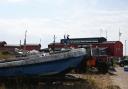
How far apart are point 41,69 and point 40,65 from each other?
9.5 inches

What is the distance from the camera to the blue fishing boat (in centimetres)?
1669

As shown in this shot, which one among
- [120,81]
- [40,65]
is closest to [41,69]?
[40,65]

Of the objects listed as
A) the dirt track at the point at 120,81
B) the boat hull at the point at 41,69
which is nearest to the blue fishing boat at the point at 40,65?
the boat hull at the point at 41,69

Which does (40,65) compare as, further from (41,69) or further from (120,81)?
(120,81)

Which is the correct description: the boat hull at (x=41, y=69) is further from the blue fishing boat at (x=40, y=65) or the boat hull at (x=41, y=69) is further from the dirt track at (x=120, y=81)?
the dirt track at (x=120, y=81)

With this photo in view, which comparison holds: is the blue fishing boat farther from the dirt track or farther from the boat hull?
the dirt track

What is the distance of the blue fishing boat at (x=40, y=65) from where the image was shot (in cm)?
1669

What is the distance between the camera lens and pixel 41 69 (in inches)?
664

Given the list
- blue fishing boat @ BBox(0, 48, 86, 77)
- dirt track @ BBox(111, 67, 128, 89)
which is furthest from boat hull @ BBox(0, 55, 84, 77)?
dirt track @ BBox(111, 67, 128, 89)

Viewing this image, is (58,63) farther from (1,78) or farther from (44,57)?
(1,78)

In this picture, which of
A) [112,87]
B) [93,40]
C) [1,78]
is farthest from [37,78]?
[93,40]

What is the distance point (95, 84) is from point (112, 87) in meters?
1.53

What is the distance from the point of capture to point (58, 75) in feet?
58.6

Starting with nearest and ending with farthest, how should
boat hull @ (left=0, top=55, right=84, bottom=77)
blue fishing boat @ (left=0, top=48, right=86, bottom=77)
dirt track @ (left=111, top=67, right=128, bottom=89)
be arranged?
blue fishing boat @ (left=0, top=48, right=86, bottom=77) → boat hull @ (left=0, top=55, right=84, bottom=77) → dirt track @ (left=111, top=67, right=128, bottom=89)
